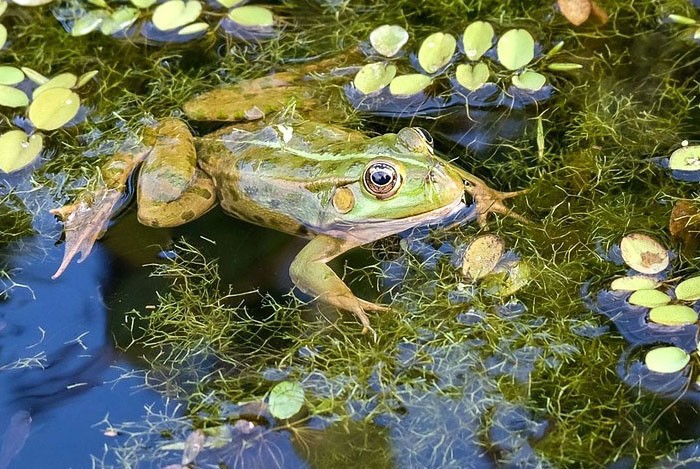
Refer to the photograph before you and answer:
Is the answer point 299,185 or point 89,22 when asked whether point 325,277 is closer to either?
point 299,185

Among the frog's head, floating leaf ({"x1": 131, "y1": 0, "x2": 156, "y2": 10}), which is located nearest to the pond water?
floating leaf ({"x1": 131, "y1": 0, "x2": 156, "y2": 10})

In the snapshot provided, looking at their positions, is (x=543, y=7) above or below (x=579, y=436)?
above

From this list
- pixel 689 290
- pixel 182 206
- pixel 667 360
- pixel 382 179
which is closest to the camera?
pixel 667 360

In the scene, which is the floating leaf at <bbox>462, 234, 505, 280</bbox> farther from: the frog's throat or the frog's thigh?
the frog's thigh

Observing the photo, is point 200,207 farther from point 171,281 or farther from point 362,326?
point 362,326

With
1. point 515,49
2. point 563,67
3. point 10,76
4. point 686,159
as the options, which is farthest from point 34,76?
point 686,159

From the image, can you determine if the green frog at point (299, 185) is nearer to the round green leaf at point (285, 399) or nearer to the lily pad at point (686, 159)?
the round green leaf at point (285, 399)

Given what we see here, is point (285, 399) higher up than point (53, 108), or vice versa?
point (53, 108)

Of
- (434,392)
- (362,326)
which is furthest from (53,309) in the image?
(434,392)
